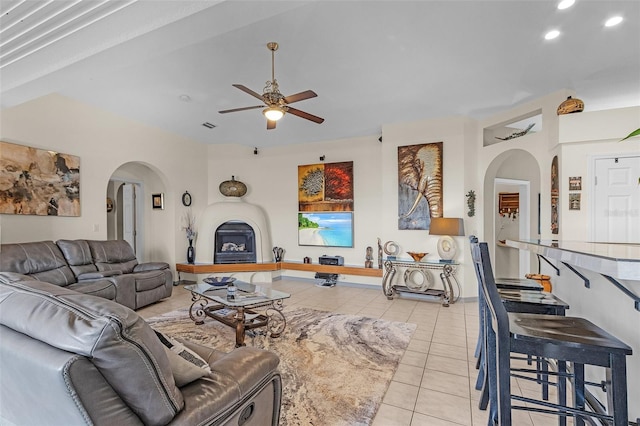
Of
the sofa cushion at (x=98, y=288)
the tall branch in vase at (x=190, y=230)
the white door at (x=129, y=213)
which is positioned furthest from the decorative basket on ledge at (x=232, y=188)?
the sofa cushion at (x=98, y=288)

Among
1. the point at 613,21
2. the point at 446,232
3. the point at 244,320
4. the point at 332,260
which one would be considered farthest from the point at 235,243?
the point at 613,21

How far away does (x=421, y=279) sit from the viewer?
5277 mm

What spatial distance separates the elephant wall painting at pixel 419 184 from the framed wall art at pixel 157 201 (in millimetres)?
4664

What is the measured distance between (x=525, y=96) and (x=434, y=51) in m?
1.93

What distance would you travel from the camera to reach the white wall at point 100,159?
154 inches

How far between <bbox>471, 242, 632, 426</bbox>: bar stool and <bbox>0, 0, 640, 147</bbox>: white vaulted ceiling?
2.01 m

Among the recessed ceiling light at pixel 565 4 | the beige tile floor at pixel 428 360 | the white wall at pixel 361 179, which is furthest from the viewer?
the white wall at pixel 361 179

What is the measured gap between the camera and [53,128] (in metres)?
4.16

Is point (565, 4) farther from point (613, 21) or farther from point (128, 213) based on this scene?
point (128, 213)

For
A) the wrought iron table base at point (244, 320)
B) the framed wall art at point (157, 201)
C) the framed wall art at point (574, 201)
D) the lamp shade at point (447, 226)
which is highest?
the framed wall art at point (157, 201)

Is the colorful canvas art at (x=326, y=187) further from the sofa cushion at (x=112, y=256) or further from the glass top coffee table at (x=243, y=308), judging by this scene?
the sofa cushion at (x=112, y=256)

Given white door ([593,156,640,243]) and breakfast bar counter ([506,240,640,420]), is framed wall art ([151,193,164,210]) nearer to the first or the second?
breakfast bar counter ([506,240,640,420])

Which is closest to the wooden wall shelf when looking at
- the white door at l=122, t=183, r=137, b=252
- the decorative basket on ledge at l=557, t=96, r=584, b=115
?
the white door at l=122, t=183, r=137, b=252

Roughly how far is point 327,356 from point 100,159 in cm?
451
